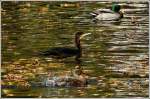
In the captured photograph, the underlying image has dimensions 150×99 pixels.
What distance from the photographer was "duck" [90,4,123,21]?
2059 centimetres

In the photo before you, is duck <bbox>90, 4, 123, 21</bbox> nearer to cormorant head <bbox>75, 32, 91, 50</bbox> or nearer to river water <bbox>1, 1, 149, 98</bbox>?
river water <bbox>1, 1, 149, 98</bbox>

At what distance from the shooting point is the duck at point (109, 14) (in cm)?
2059

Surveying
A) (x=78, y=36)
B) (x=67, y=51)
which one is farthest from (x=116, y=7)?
(x=67, y=51)

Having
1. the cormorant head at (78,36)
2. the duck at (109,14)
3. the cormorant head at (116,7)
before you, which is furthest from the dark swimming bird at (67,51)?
the cormorant head at (116,7)

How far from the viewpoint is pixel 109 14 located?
21953 millimetres

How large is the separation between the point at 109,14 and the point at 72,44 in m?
1.49

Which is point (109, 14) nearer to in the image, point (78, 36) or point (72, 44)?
point (72, 44)

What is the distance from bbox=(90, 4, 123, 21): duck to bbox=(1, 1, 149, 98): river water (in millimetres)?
93

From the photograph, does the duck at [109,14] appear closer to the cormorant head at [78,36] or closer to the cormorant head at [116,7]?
the cormorant head at [116,7]

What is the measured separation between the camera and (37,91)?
774 inches

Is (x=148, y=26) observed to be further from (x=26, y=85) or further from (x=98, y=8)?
(x=26, y=85)

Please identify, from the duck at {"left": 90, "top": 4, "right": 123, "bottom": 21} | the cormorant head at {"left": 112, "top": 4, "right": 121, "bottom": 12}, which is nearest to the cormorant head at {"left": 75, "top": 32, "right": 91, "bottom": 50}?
the duck at {"left": 90, "top": 4, "right": 123, "bottom": 21}

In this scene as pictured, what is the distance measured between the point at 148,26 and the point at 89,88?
1444 mm

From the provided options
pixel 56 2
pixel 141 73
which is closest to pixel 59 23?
pixel 56 2
